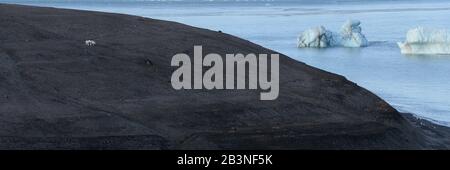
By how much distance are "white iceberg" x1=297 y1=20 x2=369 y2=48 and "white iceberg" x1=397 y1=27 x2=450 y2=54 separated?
337cm

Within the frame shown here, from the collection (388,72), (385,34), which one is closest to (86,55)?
(388,72)

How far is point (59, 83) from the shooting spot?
1453 centimetres

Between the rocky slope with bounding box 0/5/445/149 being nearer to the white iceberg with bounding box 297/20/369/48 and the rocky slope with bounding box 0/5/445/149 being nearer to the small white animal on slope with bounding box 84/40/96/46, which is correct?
the small white animal on slope with bounding box 84/40/96/46

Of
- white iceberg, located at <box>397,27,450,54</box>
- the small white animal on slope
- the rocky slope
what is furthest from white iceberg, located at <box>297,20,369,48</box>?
the small white animal on slope

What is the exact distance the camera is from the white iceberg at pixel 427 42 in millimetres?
33781

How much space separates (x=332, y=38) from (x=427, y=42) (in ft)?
16.9

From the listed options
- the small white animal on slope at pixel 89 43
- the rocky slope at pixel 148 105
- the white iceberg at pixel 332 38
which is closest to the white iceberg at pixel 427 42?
the white iceberg at pixel 332 38

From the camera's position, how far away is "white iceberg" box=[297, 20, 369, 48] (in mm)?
37594

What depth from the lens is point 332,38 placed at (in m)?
38.3

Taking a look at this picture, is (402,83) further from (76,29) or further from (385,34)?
(385,34)

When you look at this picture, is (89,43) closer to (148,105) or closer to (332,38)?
(148,105)

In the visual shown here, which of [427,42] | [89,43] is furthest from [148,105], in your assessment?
[427,42]

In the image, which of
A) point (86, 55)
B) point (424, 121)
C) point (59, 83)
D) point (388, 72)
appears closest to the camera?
point (59, 83)
